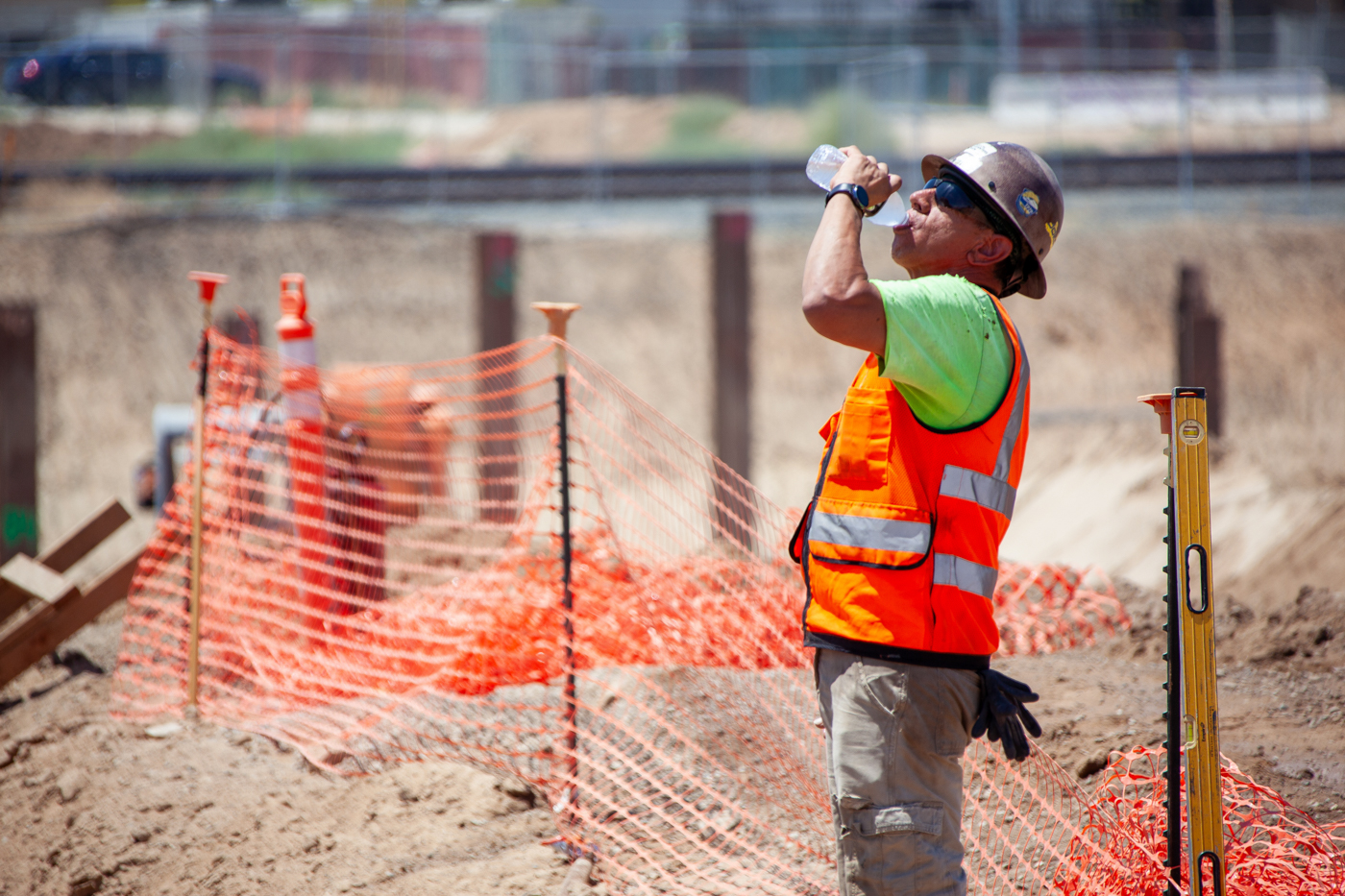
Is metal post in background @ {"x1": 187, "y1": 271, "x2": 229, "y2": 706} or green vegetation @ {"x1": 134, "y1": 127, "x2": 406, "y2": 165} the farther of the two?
green vegetation @ {"x1": 134, "y1": 127, "x2": 406, "y2": 165}

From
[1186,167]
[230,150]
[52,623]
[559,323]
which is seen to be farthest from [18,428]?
[1186,167]

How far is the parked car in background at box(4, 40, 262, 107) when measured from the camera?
701 inches

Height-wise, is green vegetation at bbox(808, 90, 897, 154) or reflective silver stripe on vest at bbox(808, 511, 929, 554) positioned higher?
green vegetation at bbox(808, 90, 897, 154)

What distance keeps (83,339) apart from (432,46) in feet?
22.8

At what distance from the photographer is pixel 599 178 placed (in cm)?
1708

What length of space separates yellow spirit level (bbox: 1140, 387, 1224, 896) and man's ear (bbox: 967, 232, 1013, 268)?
47cm

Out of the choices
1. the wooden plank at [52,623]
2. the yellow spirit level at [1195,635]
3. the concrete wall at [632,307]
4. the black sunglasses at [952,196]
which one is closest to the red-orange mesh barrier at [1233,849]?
the yellow spirit level at [1195,635]

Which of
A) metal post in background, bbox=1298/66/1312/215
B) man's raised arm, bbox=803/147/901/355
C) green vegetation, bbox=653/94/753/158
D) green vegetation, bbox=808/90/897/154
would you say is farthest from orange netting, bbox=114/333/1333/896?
green vegetation, bbox=653/94/753/158

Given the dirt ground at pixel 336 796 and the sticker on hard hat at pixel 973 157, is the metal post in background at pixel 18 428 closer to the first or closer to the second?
A: the dirt ground at pixel 336 796

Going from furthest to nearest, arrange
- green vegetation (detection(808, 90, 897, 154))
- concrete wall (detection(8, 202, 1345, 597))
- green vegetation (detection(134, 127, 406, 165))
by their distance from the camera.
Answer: green vegetation (detection(134, 127, 406, 165)), green vegetation (detection(808, 90, 897, 154)), concrete wall (detection(8, 202, 1345, 597))

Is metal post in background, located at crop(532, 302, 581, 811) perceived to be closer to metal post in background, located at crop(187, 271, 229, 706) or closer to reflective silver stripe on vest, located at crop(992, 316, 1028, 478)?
reflective silver stripe on vest, located at crop(992, 316, 1028, 478)

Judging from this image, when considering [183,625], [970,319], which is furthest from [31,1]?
[970,319]

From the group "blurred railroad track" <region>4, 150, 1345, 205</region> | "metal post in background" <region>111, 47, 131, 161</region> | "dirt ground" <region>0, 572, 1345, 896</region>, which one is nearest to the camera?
"dirt ground" <region>0, 572, 1345, 896</region>

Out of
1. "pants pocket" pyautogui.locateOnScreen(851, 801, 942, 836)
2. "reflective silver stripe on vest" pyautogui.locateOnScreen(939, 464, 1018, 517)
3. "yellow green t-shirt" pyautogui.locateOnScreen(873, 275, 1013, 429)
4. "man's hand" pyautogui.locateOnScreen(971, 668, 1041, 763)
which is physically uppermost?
"yellow green t-shirt" pyautogui.locateOnScreen(873, 275, 1013, 429)
